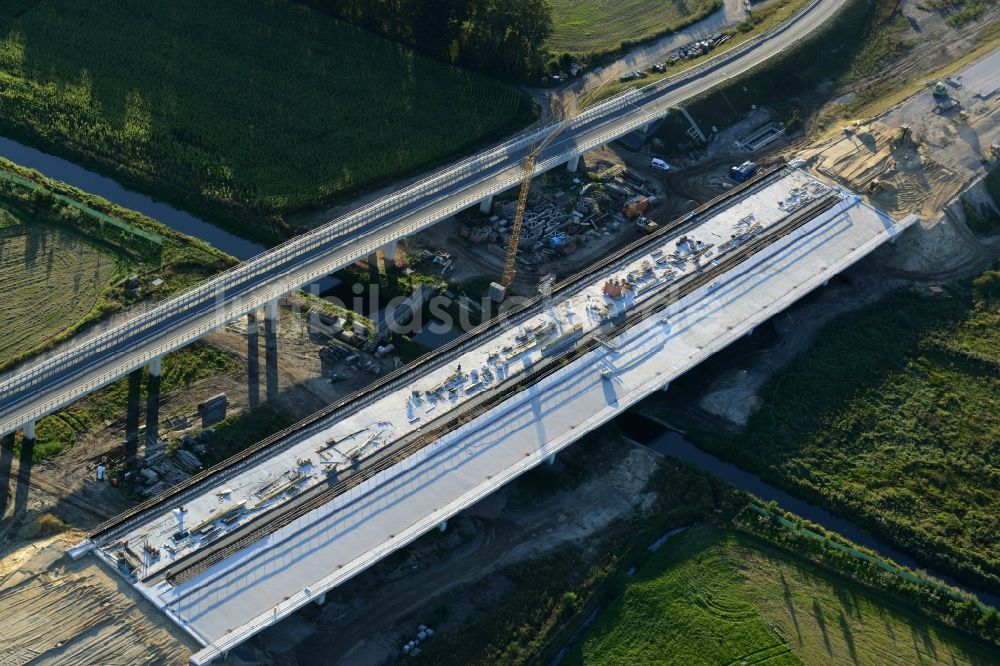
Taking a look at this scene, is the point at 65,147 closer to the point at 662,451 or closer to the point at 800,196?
the point at 662,451

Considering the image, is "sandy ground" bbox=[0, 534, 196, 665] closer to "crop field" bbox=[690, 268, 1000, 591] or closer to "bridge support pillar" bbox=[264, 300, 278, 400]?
"bridge support pillar" bbox=[264, 300, 278, 400]

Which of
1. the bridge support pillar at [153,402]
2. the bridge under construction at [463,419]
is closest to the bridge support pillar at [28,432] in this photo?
the bridge support pillar at [153,402]

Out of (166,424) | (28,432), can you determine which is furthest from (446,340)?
(28,432)

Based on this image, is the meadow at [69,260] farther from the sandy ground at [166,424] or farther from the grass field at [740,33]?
the grass field at [740,33]

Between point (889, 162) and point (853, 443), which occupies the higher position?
point (889, 162)

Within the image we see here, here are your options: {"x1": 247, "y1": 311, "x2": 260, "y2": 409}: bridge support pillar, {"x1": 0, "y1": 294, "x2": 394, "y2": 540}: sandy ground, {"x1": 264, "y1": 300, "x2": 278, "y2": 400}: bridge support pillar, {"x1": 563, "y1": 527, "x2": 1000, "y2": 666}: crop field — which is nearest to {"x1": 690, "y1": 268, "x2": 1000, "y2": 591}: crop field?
{"x1": 563, "y1": 527, "x2": 1000, "y2": 666}: crop field

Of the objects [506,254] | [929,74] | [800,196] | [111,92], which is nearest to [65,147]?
[111,92]
